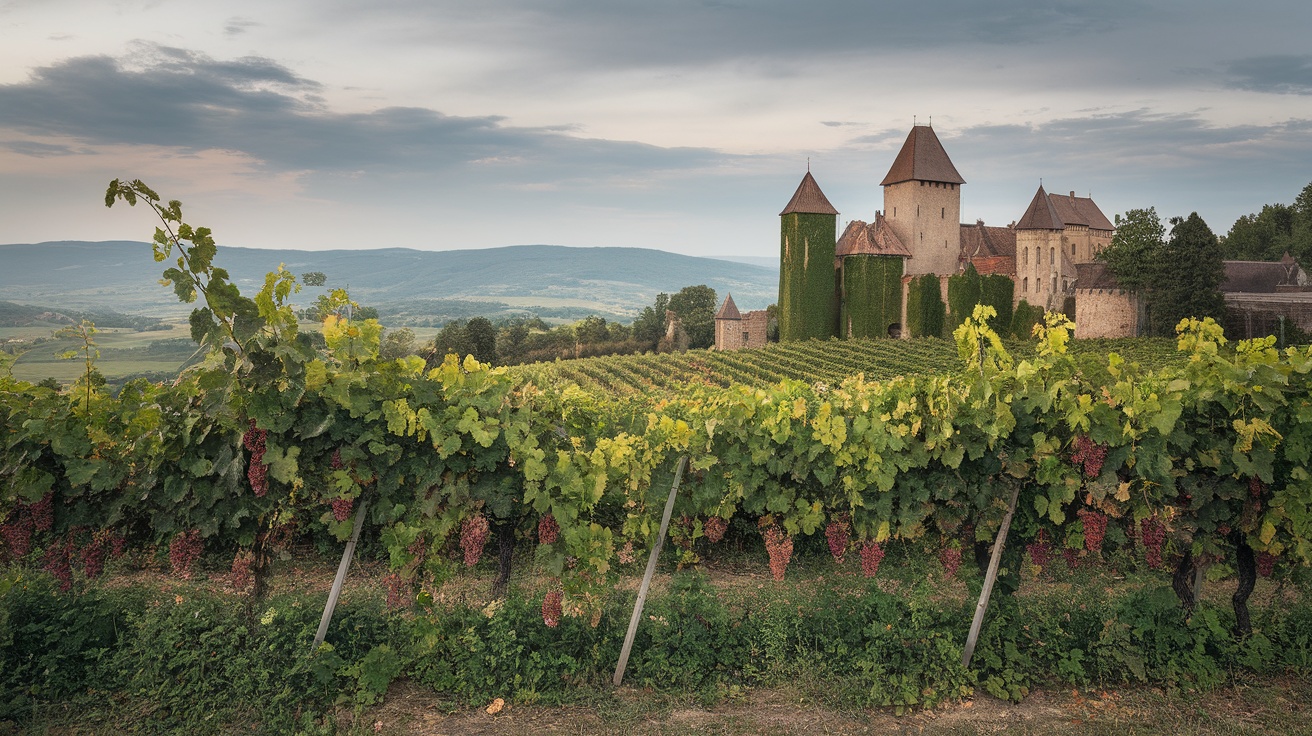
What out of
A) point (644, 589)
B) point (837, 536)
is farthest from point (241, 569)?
point (837, 536)

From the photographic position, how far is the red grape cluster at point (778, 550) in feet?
18.5

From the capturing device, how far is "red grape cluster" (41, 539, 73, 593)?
549 centimetres

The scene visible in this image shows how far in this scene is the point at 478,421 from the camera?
537 cm

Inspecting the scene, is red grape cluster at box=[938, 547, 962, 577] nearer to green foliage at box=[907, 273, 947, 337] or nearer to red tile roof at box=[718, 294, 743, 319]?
green foliage at box=[907, 273, 947, 337]

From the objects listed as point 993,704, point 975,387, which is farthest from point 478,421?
point 993,704

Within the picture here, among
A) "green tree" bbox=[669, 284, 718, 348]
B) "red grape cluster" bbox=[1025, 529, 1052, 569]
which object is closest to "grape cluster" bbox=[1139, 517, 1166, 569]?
"red grape cluster" bbox=[1025, 529, 1052, 569]

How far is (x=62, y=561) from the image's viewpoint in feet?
18.0

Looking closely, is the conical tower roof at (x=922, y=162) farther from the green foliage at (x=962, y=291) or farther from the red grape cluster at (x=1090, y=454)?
the red grape cluster at (x=1090, y=454)

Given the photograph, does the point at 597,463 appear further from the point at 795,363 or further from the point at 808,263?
the point at 808,263

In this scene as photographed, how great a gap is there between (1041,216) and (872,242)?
11.9 m

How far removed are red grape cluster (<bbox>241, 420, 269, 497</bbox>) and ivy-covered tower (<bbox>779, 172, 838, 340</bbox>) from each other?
4785cm

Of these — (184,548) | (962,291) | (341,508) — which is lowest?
(184,548)

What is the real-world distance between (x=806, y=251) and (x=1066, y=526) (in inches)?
1860

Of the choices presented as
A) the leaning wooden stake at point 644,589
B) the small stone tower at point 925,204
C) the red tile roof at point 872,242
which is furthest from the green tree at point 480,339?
the leaning wooden stake at point 644,589
